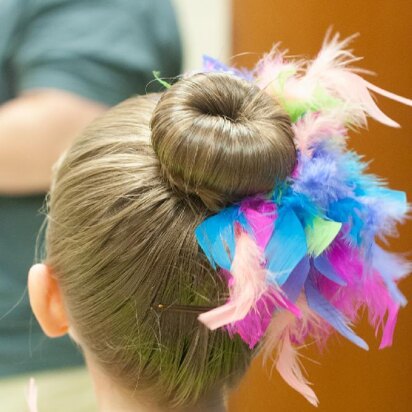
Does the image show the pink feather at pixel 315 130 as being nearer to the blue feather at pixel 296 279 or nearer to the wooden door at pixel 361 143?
A: the blue feather at pixel 296 279

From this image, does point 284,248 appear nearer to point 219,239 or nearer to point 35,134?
point 219,239

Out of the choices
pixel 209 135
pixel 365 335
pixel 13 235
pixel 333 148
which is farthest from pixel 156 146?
pixel 365 335

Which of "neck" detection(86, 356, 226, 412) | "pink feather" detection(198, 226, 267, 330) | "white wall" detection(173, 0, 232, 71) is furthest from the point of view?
"white wall" detection(173, 0, 232, 71)

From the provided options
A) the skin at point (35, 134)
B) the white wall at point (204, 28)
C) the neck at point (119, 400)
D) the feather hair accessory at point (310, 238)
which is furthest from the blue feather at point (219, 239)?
the white wall at point (204, 28)

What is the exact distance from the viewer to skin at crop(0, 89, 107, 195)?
0.86m

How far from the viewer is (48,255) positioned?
67 cm

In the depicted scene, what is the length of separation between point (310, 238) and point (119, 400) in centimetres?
28

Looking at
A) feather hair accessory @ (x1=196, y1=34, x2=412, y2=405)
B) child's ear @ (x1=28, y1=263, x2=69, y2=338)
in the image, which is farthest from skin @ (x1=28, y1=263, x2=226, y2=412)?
feather hair accessory @ (x1=196, y1=34, x2=412, y2=405)

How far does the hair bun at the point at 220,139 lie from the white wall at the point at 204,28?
0.67m

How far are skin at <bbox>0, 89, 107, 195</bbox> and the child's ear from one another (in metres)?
0.24

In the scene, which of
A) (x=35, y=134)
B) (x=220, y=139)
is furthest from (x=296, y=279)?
(x=35, y=134)

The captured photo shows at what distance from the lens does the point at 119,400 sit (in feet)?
2.19

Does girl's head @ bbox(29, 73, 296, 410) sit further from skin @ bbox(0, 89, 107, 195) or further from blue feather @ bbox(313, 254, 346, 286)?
skin @ bbox(0, 89, 107, 195)

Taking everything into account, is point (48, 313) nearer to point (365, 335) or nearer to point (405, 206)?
point (405, 206)
